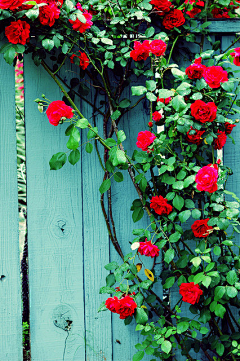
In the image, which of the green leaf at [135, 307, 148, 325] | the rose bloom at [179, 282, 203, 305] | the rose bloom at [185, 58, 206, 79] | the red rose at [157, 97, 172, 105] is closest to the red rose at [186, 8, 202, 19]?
the rose bloom at [185, 58, 206, 79]

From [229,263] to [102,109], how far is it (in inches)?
35.7

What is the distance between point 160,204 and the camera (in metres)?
1.59

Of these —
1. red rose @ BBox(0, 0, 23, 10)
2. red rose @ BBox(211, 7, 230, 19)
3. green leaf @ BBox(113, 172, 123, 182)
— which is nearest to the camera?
red rose @ BBox(0, 0, 23, 10)

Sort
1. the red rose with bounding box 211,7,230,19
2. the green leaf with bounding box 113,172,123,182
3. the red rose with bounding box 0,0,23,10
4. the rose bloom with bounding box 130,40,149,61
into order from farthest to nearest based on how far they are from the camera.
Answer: the red rose with bounding box 211,7,230,19, the green leaf with bounding box 113,172,123,182, the rose bloom with bounding box 130,40,149,61, the red rose with bounding box 0,0,23,10

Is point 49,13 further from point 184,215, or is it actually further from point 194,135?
point 184,215

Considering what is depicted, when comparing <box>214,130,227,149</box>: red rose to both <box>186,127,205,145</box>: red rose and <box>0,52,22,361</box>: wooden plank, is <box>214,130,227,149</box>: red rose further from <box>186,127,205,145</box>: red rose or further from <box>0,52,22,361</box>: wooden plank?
<box>0,52,22,361</box>: wooden plank

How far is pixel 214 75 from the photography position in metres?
1.50

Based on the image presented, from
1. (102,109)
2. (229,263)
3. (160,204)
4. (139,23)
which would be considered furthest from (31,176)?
(229,263)

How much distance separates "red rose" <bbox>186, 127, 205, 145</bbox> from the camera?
5.12ft

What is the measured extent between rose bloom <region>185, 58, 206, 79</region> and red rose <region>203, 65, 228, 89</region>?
2 centimetres

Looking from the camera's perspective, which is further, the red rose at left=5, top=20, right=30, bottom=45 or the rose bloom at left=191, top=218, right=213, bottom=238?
the rose bloom at left=191, top=218, right=213, bottom=238

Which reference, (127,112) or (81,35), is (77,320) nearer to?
(127,112)

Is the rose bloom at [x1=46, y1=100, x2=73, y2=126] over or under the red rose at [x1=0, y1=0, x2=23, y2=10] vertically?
under

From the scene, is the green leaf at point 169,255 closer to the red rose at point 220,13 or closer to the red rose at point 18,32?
the red rose at point 18,32
